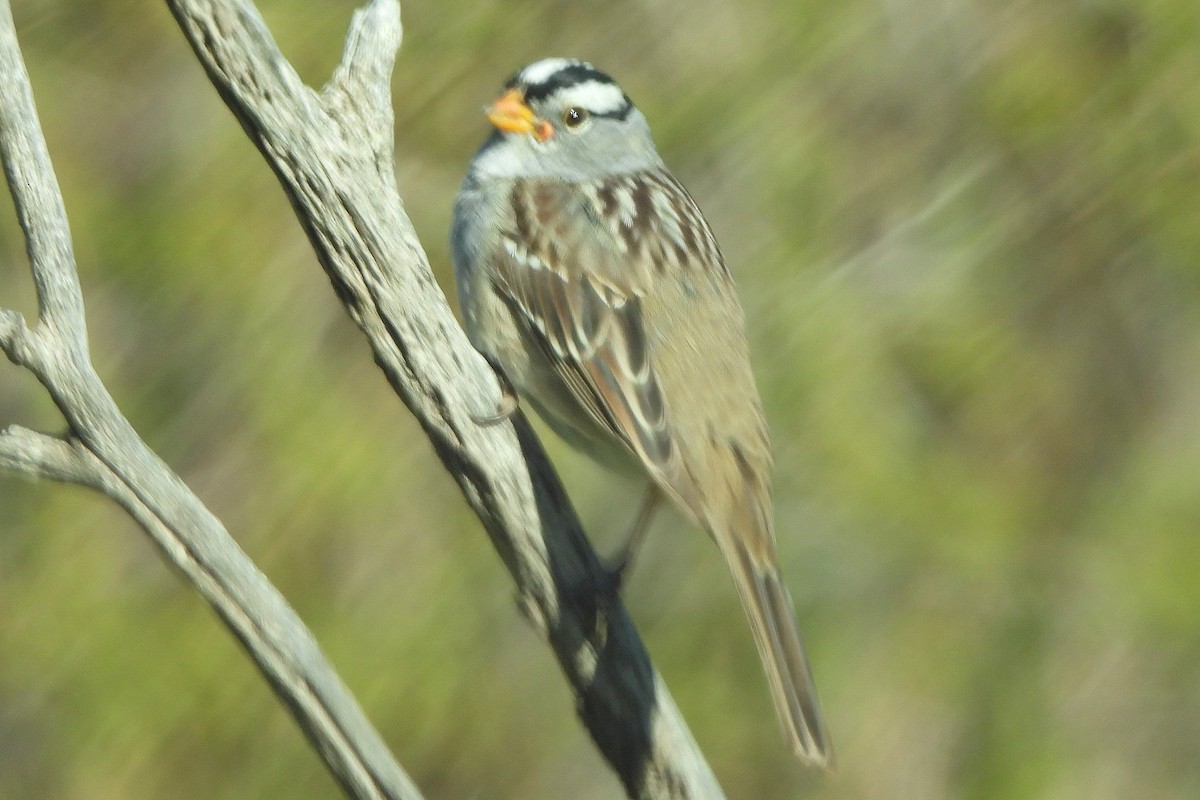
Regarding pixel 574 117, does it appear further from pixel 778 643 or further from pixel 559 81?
pixel 778 643

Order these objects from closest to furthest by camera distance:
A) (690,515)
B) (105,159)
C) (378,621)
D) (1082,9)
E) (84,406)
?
(84,406)
(690,515)
(378,621)
(105,159)
(1082,9)

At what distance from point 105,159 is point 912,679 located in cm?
294

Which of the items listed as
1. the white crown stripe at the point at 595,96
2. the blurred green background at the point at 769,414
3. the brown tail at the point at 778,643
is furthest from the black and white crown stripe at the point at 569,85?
the brown tail at the point at 778,643

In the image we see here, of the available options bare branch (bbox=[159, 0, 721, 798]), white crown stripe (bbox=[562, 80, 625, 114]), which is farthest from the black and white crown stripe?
bare branch (bbox=[159, 0, 721, 798])

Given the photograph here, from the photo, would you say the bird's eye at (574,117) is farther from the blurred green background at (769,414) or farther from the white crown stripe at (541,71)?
the blurred green background at (769,414)

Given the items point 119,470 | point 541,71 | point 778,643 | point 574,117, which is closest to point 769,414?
point 574,117

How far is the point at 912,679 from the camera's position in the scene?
4352mm

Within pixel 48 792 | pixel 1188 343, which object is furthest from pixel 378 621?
pixel 1188 343

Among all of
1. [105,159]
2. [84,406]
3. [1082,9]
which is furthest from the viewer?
[1082,9]

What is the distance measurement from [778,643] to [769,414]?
178cm

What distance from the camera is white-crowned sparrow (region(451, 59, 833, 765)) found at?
2.73 meters

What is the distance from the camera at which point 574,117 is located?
11.0ft

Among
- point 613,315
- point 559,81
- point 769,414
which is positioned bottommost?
point 769,414

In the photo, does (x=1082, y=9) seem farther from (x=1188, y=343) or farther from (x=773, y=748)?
(x=773, y=748)
